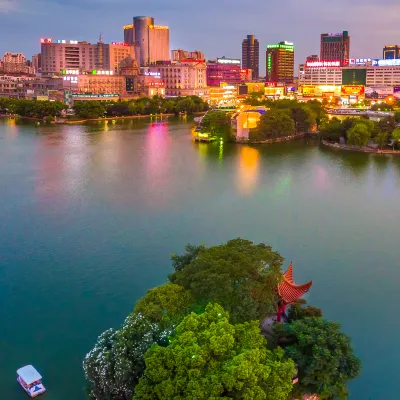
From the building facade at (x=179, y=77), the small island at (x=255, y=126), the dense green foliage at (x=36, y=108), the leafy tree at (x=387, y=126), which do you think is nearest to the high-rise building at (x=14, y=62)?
the building facade at (x=179, y=77)

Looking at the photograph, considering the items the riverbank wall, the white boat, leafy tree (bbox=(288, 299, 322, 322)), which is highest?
the riverbank wall

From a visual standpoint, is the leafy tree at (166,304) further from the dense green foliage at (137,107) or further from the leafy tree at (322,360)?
the dense green foliage at (137,107)

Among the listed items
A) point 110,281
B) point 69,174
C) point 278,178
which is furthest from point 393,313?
point 69,174

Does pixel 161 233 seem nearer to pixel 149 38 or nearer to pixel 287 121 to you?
pixel 287 121

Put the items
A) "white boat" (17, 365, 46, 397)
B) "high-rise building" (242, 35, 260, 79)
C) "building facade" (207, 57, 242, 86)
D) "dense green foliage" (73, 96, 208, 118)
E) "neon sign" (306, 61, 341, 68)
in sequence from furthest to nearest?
"high-rise building" (242, 35, 260, 79), "building facade" (207, 57, 242, 86), "neon sign" (306, 61, 341, 68), "dense green foliage" (73, 96, 208, 118), "white boat" (17, 365, 46, 397)

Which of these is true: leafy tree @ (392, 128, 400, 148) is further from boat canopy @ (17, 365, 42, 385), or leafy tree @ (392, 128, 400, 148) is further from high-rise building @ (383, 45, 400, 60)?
high-rise building @ (383, 45, 400, 60)

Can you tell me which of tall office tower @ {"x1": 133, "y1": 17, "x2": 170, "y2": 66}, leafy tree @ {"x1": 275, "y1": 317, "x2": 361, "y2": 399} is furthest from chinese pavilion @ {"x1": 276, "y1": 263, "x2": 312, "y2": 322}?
tall office tower @ {"x1": 133, "y1": 17, "x2": 170, "y2": 66}
